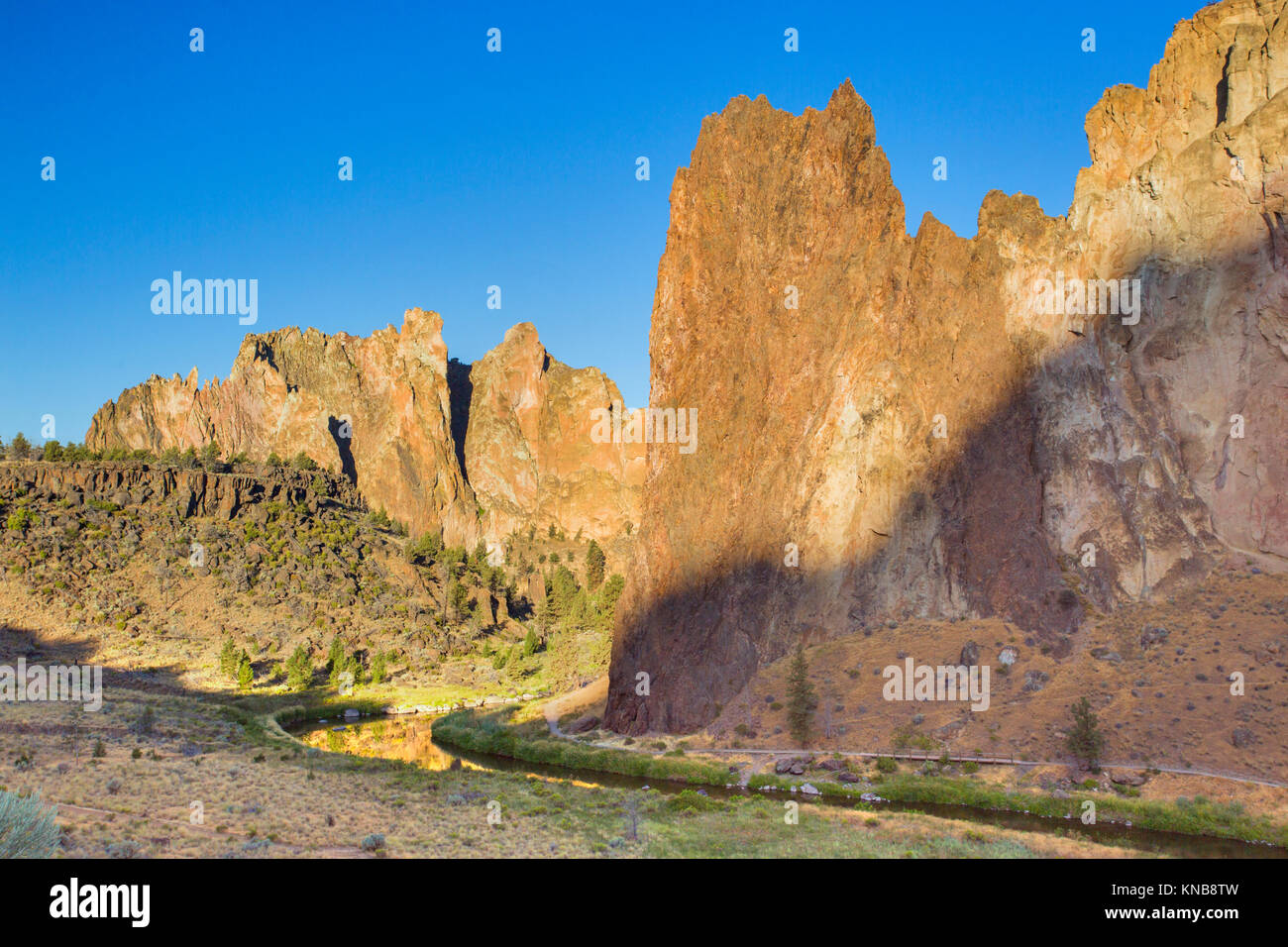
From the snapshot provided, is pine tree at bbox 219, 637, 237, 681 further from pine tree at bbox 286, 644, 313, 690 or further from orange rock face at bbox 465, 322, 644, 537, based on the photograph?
orange rock face at bbox 465, 322, 644, 537

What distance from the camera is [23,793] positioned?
26.6 m

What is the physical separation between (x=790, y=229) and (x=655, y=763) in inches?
1675

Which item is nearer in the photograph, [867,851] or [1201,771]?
[867,851]

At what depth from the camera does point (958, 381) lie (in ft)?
206

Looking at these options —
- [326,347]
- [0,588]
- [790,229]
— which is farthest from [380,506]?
[790,229]

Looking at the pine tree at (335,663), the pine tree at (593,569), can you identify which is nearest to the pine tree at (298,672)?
the pine tree at (335,663)

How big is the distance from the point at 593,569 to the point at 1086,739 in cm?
11410

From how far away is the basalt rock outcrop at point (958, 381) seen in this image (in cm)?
5559

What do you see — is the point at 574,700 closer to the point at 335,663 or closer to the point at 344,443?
the point at 335,663

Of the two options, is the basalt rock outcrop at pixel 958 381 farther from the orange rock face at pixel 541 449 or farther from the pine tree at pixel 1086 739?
the orange rock face at pixel 541 449

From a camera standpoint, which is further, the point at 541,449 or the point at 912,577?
the point at 541,449
